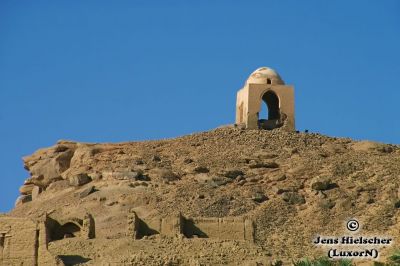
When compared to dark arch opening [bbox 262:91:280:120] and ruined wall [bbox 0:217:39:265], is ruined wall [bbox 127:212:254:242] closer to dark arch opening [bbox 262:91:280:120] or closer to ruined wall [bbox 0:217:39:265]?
ruined wall [bbox 0:217:39:265]

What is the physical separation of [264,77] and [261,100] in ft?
4.54

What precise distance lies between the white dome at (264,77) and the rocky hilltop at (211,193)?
2.22 metres

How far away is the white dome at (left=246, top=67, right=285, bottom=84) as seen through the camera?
60.8 meters

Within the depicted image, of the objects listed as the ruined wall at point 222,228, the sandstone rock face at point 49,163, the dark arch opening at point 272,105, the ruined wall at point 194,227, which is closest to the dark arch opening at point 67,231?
the ruined wall at point 194,227

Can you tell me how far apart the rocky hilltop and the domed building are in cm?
75

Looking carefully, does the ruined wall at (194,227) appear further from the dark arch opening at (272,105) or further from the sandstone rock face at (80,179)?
the dark arch opening at (272,105)

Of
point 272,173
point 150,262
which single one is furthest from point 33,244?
point 272,173

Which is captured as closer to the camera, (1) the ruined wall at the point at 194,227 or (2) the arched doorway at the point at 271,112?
(1) the ruined wall at the point at 194,227

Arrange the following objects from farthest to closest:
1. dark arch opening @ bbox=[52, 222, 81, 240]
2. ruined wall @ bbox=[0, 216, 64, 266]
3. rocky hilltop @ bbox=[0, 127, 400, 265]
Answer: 1. dark arch opening @ bbox=[52, 222, 81, 240]
2. rocky hilltop @ bbox=[0, 127, 400, 265]
3. ruined wall @ bbox=[0, 216, 64, 266]

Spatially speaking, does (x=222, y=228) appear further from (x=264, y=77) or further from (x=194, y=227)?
(x=264, y=77)

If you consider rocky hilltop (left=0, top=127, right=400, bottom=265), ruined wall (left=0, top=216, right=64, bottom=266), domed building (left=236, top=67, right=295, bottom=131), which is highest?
domed building (left=236, top=67, right=295, bottom=131)

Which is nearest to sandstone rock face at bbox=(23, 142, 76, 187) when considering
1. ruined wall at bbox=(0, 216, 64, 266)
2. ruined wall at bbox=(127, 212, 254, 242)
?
ruined wall at bbox=(127, 212, 254, 242)

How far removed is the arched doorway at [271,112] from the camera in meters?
60.6

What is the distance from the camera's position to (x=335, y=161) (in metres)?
56.5
